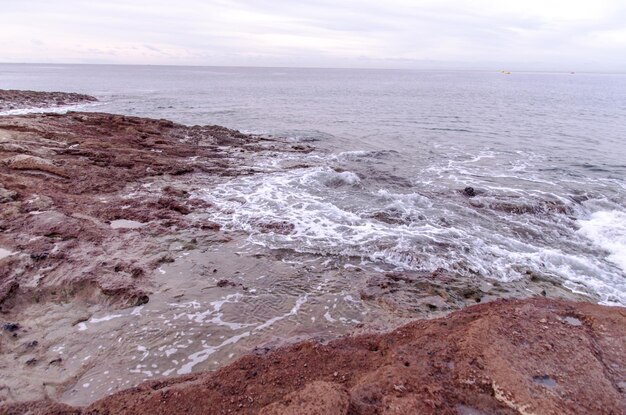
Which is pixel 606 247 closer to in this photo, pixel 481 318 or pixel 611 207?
pixel 611 207

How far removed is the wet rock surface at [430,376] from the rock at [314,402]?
0.04ft

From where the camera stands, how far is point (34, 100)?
3575 centimetres

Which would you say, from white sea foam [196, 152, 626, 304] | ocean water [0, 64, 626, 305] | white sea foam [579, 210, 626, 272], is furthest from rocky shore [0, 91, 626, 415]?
white sea foam [579, 210, 626, 272]

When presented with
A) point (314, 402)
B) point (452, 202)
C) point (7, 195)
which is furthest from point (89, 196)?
point (452, 202)

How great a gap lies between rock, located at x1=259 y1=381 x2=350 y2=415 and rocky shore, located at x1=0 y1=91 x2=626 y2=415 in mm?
20

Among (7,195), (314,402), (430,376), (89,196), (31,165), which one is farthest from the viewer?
(31,165)

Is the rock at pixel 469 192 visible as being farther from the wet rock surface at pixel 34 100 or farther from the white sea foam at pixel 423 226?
the wet rock surface at pixel 34 100

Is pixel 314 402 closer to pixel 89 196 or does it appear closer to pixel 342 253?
pixel 342 253

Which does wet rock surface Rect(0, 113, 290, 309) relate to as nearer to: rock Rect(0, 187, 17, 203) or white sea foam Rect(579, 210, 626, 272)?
rock Rect(0, 187, 17, 203)

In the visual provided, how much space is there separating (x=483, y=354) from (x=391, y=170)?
13.4 metres

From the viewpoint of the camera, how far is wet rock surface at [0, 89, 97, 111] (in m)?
31.8

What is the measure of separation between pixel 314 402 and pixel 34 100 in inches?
1732

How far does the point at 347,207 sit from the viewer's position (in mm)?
12539

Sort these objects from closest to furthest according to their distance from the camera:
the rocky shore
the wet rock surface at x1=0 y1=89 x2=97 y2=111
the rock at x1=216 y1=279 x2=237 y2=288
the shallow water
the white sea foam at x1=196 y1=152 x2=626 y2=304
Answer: the rocky shore → the shallow water → the rock at x1=216 y1=279 x2=237 y2=288 → the white sea foam at x1=196 y1=152 x2=626 y2=304 → the wet rock surface at x1=0 y1=89 x2=97 y2=111
